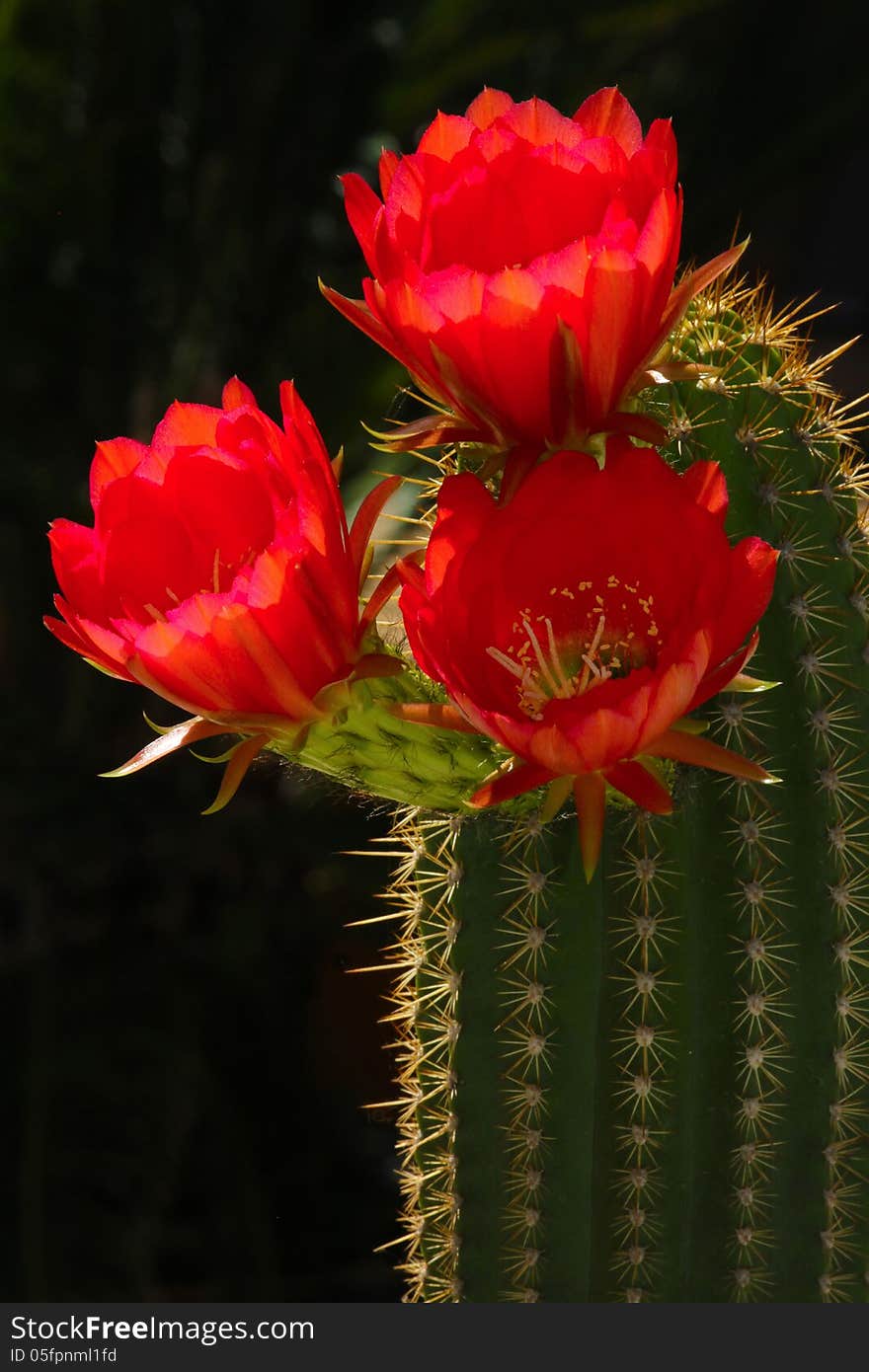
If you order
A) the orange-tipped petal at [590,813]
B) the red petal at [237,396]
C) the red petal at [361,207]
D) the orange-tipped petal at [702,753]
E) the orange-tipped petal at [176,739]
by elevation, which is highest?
the red petal at [361,207]

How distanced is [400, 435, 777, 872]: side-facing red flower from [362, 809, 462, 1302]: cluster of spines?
Result: 0.17m

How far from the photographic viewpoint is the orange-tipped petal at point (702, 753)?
0.65 m

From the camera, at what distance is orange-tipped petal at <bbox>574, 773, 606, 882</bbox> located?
659mm

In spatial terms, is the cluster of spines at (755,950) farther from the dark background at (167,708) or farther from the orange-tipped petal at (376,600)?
the dark background at (167,708)

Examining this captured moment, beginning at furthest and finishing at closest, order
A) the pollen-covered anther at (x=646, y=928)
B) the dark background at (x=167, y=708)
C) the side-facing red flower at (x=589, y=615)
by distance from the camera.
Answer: the dark background at (x=167, y=708) → the pollen-covered anther at (x=646, y=928) → the side-facing red flower at (x=589, y=615)

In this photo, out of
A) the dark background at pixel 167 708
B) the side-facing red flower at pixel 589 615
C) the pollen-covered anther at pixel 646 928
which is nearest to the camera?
the side-facing red flower at pixel 589 615

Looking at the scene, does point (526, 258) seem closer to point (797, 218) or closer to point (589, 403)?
point (589, 403)

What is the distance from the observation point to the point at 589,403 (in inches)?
27.1

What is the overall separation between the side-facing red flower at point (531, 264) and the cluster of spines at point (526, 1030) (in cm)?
22

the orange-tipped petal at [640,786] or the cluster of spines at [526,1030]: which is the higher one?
the orange-tipped petal at [640,786]

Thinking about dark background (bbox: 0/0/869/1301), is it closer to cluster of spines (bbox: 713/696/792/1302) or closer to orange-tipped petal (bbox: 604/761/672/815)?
cluster of spines (bbox: 713/696/792/1302)

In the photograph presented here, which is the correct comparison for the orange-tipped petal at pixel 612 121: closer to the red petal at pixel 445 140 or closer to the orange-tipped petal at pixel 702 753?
the red petal at pixel 445 140

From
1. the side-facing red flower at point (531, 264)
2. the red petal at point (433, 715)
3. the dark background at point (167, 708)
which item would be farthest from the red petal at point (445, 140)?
the dark background at point (167, 708)

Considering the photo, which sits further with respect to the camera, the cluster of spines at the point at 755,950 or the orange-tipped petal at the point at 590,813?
the cluster of spines at the point at 755,950
